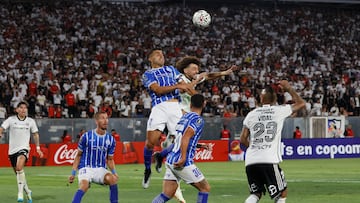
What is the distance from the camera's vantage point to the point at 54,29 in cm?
4456

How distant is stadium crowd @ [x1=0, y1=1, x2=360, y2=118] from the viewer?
3834cm

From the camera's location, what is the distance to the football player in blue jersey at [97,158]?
553 inches

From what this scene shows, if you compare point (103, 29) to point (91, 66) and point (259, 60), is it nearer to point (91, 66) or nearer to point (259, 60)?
point (91, 66)

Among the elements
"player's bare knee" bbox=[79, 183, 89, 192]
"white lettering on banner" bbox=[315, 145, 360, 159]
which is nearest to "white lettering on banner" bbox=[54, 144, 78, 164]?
"white lettering on banner" bbox=[315, 145, 360, 159]

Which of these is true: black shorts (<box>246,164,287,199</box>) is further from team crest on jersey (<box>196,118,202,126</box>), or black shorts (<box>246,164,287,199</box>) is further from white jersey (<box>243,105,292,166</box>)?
team crest on jersey (<box>196,118,202,126</box>)

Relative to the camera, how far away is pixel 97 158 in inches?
560

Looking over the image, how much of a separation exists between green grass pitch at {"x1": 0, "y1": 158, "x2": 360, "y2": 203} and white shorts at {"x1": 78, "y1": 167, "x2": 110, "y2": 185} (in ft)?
12.2

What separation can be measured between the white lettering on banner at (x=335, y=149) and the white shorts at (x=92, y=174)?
27.6 m

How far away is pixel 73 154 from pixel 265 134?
947 inches

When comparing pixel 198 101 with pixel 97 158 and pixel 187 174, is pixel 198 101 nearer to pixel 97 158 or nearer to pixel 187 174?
pixel 187 174

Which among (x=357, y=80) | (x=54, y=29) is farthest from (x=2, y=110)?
(x=357, y=80)

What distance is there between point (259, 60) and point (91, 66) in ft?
37.2

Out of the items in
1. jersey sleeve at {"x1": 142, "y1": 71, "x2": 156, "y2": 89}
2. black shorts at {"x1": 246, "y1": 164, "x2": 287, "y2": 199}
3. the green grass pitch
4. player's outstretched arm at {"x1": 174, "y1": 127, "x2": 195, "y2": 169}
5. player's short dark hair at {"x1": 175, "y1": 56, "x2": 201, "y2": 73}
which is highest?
player's short dark hair at {"x1": 175, "y1": 56, "x2": 201, "y2": 73}

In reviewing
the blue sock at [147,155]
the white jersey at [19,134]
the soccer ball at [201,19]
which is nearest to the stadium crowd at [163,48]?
the soccer ball at [201,19]
